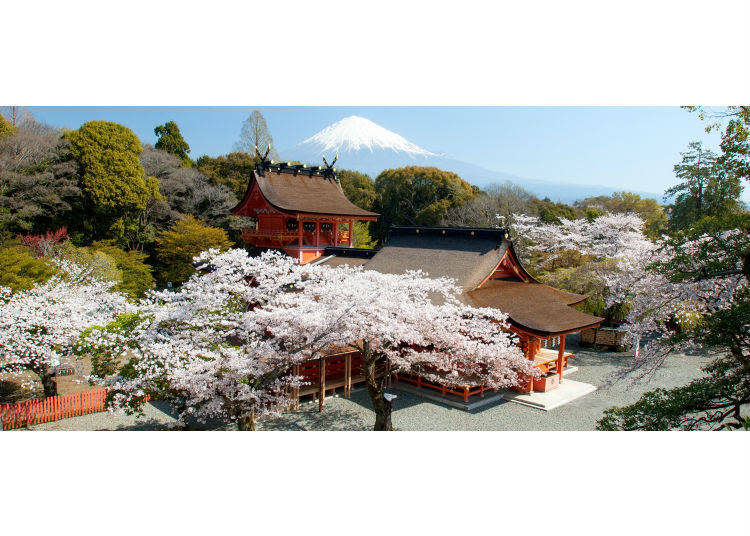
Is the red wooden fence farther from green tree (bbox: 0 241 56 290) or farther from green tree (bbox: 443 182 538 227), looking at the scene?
green tree (bbox: 443 182 538 227)

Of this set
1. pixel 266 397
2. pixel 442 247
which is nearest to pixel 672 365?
pixel 442 247

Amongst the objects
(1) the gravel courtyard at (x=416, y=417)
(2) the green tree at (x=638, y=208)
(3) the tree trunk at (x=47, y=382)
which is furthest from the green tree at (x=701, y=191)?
(3) the tree trunk at (x=47, y=382)

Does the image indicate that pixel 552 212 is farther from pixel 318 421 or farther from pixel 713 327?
pixel 713 327

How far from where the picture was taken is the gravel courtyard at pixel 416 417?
817 centimetres

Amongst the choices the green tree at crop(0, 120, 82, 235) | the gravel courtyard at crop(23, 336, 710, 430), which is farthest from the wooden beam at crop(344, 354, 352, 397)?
the green tree at crop(0, 120, 82, 235)

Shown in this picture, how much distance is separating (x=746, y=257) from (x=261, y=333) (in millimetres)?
6630

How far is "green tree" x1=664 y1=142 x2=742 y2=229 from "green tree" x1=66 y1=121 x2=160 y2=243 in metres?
21.2

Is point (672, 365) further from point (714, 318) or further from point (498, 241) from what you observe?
point (714, 318)

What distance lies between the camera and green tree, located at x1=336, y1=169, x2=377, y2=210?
29.7 meters

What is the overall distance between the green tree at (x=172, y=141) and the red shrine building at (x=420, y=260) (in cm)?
1031

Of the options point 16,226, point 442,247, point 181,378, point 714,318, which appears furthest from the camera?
point 16,226

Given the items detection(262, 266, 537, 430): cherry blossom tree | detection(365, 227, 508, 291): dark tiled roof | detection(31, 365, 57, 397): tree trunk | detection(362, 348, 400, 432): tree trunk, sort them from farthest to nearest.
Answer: detection(365, 227, 508, 291): dark tiled roof
detection(31, 365, 57, 397): tree trunk
detection(362, 348, 400, 432): tree trunk
detection(262, 266, 537, 430): cherry blossom tree

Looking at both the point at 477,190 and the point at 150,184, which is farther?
the point at 477,190

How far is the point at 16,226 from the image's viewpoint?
1451 centimetres
